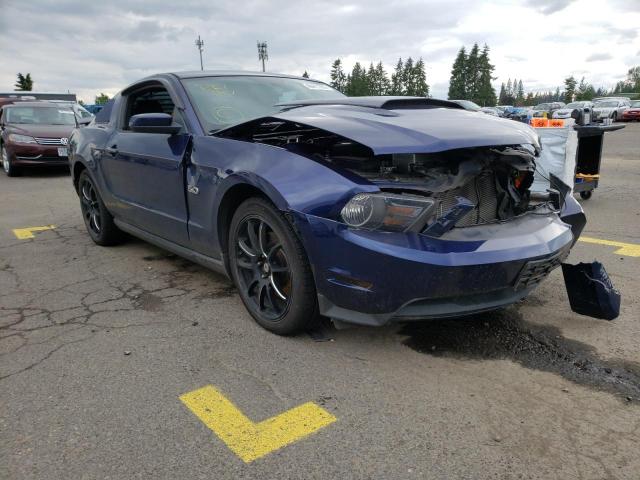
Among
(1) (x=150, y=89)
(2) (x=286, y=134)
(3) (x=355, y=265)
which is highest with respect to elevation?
(1) (x=150, y=89)

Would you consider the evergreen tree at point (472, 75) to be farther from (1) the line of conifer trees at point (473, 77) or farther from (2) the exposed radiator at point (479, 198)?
(2) the exposed radiator at point (479, 198)

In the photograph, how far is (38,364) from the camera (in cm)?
284

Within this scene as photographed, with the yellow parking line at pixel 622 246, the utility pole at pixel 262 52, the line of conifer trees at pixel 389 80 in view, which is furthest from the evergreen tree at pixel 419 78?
the yellow parking line at pixel 622 246

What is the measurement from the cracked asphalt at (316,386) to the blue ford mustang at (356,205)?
1.11 feet

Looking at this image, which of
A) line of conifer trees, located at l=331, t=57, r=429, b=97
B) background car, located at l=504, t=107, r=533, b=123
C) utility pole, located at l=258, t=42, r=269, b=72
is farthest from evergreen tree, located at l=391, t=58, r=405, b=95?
background car, located at l=504, t=107, r=533, b=123

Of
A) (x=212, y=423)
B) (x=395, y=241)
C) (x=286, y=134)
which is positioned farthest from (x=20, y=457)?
(x=286, y=134)

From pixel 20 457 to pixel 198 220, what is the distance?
5.71ft

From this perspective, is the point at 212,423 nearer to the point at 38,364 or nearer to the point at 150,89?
the point at 38,364

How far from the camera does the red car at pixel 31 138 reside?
11.2 m

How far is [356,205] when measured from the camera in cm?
247

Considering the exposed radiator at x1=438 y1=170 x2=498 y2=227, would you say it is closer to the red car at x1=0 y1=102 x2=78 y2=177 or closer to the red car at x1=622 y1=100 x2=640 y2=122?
the red car at x1=0 y1=102 x2=78 y2=177

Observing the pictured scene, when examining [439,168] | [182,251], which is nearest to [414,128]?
[439,168]

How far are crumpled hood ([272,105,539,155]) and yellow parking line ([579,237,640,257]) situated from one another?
7.73 ft

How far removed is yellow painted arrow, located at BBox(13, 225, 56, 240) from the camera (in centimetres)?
589
